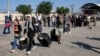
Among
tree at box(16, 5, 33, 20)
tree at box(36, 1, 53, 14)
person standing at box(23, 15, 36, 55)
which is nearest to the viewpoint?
person standing at box(23, 15, 36, 55)

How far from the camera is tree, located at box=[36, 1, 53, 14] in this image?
83.9m

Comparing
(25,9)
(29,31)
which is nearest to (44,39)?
(29,31)

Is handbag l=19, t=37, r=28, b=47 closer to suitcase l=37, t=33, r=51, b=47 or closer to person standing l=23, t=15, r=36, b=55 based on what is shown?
suitcase l=37, t=33, r=51, b=47

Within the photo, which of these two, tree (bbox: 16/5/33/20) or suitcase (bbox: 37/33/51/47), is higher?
suitcase (bbox: 37/33/51/47)

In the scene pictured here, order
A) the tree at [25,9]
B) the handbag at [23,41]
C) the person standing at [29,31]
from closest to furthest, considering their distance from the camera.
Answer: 1. the person standing at [29,31]
2. the handbag at [23,41]
3. the tree at [25,9]

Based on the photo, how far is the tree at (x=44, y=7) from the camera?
275ft

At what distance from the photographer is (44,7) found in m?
84.9

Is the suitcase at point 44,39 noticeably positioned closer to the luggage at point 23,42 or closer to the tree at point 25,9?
the luggage at point 23,42

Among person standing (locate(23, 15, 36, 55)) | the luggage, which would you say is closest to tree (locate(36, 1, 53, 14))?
the luggage

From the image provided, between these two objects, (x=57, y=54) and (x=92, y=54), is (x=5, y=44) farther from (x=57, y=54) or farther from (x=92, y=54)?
(x=92, y=54)

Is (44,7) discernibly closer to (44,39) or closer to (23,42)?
(44,39)

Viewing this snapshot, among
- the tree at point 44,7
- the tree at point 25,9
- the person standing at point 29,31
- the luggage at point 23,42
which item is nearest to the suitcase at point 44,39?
the luggage at point 23,42

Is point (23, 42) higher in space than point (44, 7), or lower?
higher

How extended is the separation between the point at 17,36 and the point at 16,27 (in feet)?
1.49
